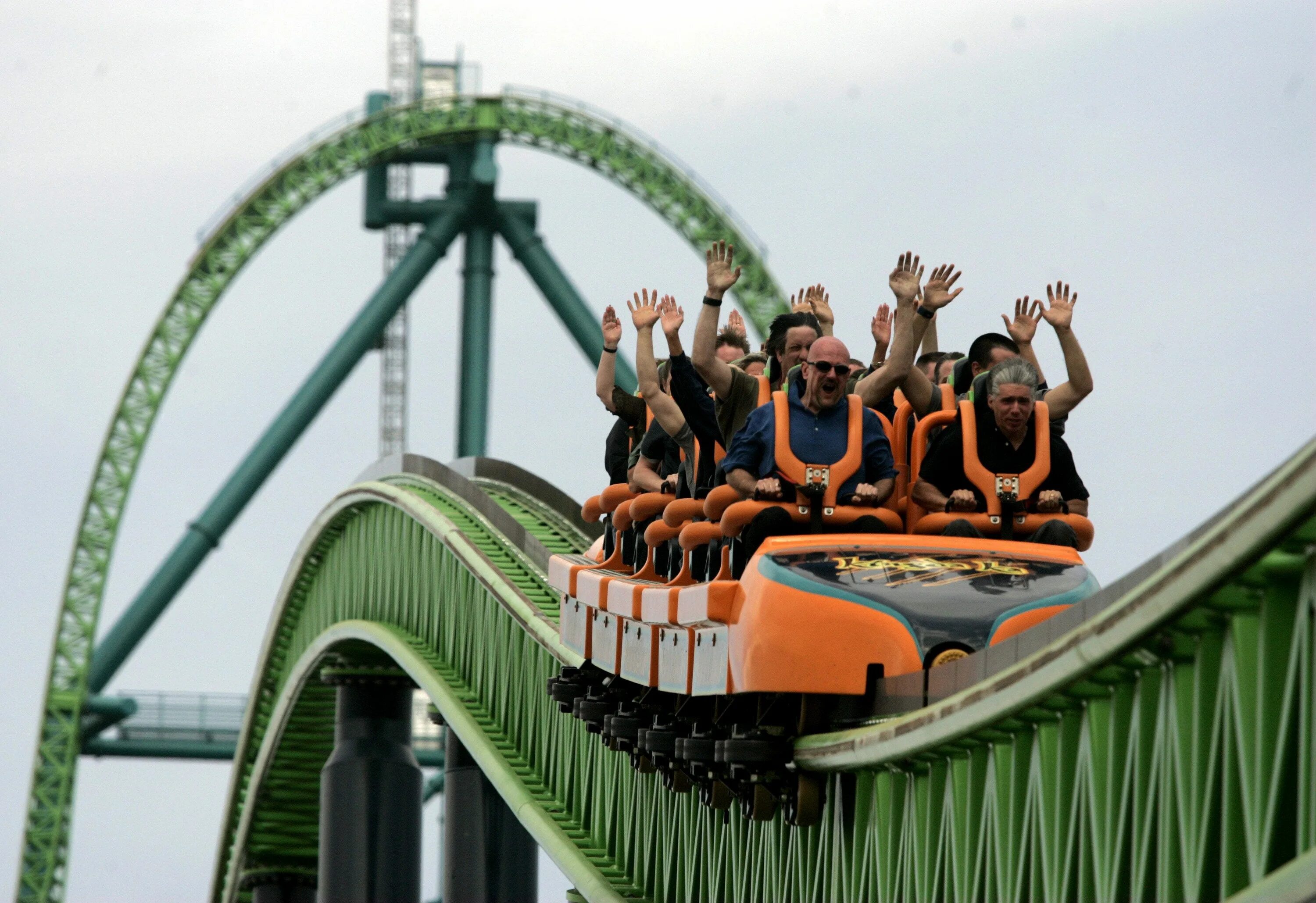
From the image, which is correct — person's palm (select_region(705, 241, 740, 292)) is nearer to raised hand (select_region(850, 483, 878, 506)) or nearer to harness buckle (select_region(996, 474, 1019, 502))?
raised hand (select_region(850, 483, 878, 506))

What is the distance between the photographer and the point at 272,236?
Answer: 4438cm

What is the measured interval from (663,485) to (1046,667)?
438cm

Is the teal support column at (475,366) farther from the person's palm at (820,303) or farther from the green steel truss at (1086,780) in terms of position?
the person's palm at (820,303)

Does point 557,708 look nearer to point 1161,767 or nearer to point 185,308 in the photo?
point 1161,767

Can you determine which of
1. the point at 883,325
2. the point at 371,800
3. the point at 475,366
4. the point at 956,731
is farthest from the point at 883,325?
the point at 475,366

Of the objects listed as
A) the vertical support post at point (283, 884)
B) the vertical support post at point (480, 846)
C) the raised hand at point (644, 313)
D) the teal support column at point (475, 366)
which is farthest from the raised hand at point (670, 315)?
the teal support column at point (475, 366)

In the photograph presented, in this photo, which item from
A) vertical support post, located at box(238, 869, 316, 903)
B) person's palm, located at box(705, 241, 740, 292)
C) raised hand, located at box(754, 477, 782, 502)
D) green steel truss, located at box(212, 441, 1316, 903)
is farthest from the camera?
vertical support post, located at box(238, 869, 316, 903)

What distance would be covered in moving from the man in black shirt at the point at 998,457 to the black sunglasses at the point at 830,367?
0.56 m

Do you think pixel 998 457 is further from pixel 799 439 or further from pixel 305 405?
pixel 305 405

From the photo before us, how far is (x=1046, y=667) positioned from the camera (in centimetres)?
611

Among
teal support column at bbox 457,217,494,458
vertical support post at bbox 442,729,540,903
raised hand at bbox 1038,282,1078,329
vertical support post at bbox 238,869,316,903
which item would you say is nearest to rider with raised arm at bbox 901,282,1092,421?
raised hand at bbox 1038,282,1078,329

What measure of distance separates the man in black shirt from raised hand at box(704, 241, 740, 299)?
1.03m

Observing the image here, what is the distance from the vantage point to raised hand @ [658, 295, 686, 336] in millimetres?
9828

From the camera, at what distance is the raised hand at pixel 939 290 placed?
938 cm
